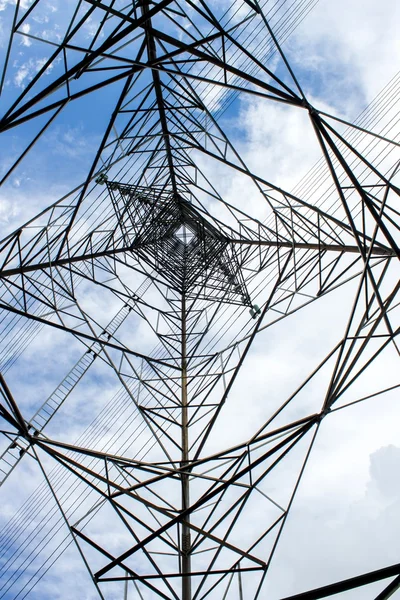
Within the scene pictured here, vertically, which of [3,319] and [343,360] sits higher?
[3,319]

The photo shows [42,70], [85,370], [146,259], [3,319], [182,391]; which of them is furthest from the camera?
[146,259]

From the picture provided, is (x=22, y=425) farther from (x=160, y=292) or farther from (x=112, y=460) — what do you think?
(x=160, y=292)

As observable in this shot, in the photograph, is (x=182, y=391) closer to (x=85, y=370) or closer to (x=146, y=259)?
(x=85, y=370)

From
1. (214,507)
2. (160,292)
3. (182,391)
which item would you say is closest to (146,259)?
(160,292)

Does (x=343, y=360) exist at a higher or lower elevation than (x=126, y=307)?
lower

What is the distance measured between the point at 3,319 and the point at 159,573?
778cm

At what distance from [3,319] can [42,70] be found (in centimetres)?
710

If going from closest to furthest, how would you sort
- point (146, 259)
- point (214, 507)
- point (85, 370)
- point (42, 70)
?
point (42, 70) → point (214, 507) → point (85, 370) → point (146, 259)

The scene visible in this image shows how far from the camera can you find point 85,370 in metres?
11.8

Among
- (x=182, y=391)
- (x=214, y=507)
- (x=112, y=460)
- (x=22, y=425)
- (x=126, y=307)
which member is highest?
(x=126, y=307)

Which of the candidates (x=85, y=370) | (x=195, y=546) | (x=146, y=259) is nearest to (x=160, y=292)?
(x=146, y=259)

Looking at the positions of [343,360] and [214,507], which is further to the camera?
[214,507]

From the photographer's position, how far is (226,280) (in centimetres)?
1373

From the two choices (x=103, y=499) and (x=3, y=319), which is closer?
(x=103, y=499)
